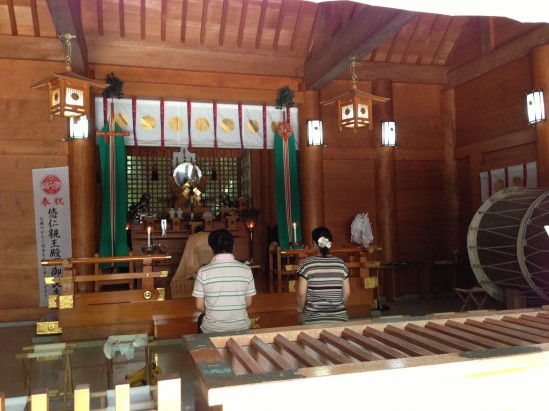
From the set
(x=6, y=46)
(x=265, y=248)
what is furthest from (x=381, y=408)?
(x=265, y=248)

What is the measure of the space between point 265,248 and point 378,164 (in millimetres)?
3616

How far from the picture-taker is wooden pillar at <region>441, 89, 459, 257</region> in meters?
8.27

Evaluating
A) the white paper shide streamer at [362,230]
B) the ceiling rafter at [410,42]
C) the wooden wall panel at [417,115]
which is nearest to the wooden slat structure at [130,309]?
the white paper shide streamer at [362,230]

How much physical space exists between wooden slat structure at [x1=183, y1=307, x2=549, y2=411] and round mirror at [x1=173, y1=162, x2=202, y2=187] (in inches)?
361

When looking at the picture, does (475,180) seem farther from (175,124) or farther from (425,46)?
(175,124)

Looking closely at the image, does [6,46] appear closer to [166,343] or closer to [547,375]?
[166,343]

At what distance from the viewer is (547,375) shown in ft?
4.71

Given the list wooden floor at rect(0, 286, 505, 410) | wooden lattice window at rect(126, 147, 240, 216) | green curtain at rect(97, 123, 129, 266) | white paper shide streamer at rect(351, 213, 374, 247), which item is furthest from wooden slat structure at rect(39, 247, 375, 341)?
wooden lattice window at rect(126, 147, 240, 216)

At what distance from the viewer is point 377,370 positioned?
50.9 inches

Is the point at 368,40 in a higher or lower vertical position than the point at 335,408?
higher

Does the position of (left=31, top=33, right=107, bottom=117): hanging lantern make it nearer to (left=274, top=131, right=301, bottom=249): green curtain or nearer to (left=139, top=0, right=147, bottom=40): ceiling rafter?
(left=139, top=0, right=147, bottom=40): ceiling rafter

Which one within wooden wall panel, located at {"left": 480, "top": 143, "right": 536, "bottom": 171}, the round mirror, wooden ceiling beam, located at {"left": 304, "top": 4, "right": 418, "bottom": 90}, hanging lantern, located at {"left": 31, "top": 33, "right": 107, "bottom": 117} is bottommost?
wooden wall panel, located at {"left": 480, "top": 143, "right": 536, "bottom": 171}

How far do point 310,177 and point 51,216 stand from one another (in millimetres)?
4102

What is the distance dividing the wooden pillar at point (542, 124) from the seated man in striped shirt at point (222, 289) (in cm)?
533
